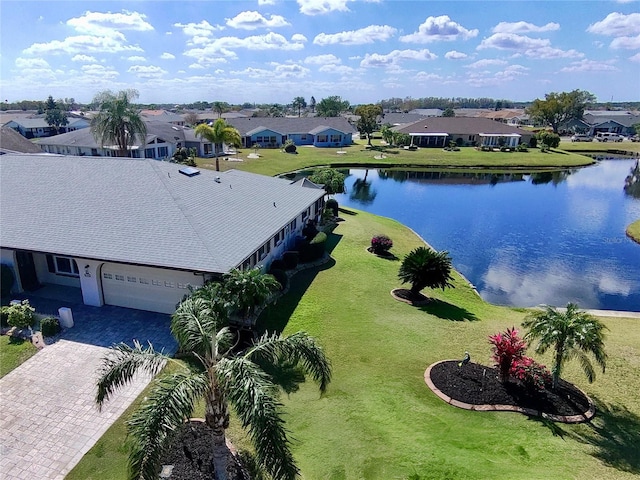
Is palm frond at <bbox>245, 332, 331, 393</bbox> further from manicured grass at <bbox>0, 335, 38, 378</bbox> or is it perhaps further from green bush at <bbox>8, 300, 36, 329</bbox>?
green bush at <bbox>8, 300, 36, 329</bbox>

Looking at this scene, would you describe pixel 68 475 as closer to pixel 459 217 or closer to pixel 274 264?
pixel 274 264

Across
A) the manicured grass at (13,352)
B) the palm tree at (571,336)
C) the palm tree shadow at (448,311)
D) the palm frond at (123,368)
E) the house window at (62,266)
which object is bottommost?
the palm tree shadow at (448,311)

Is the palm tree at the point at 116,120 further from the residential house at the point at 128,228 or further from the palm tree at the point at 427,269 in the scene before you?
the palm tree at the point at 427,269

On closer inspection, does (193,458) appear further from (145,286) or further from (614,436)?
(614,436)

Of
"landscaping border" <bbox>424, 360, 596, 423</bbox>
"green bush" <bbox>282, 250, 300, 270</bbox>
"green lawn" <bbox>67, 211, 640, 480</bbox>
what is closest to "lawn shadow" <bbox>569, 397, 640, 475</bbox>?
"green lawn" <bbox>67, 211, 640, 480</bbox>

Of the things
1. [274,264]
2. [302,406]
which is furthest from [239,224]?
[302,406]

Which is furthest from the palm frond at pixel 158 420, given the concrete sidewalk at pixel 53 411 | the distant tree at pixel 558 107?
the distant tree at pixel 558 107

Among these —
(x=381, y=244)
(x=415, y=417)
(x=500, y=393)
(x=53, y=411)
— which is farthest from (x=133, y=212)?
(x=500, y=393)
